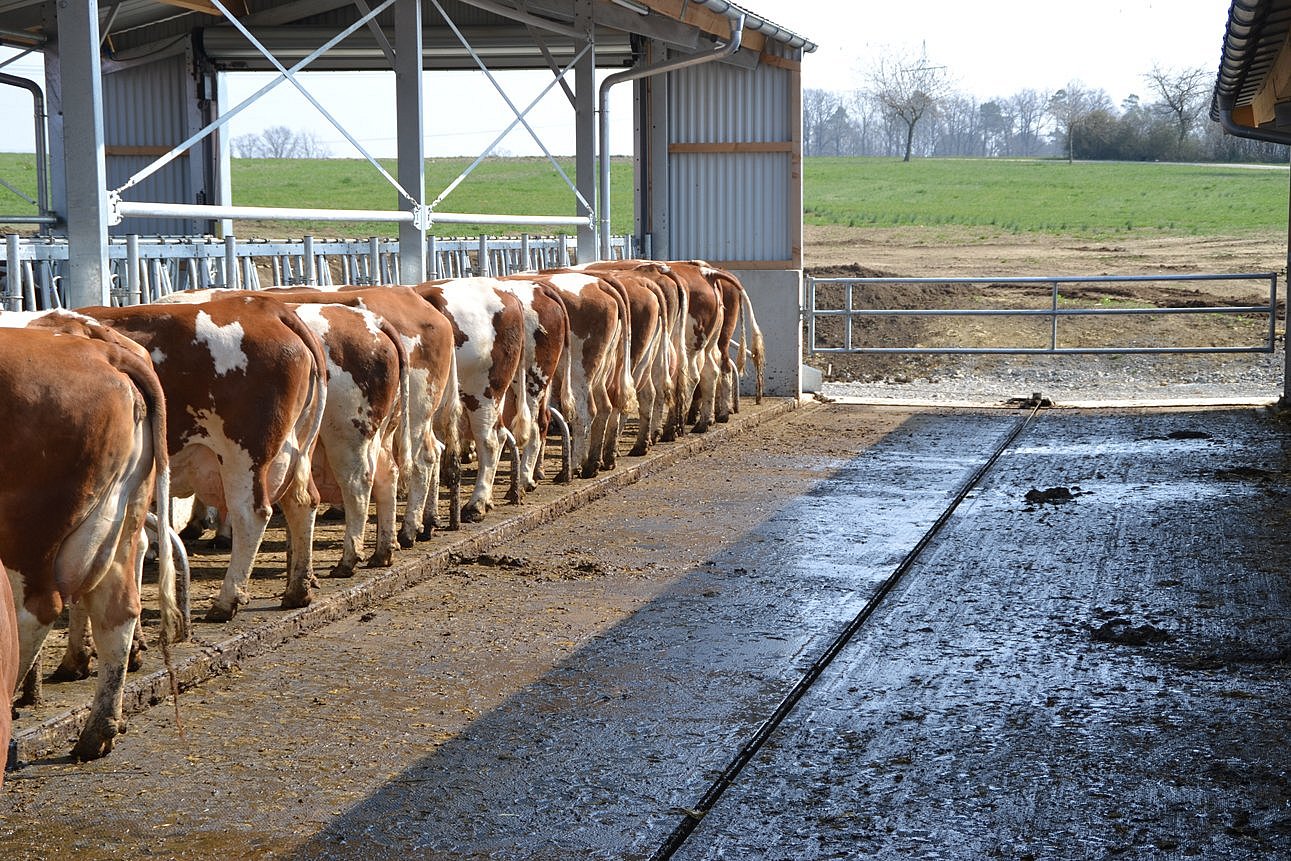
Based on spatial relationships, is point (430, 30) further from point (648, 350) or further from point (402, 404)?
point (402, 404)

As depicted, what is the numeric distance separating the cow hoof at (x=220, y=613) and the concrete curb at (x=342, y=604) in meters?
0.18

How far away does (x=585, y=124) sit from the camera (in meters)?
15.6

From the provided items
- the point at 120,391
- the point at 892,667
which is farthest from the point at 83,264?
the point at 892,667

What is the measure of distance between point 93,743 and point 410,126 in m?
7.42

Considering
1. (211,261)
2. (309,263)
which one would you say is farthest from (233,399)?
(211,261)

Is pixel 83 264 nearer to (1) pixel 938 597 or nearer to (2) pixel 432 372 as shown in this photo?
(2) pixel 432 372

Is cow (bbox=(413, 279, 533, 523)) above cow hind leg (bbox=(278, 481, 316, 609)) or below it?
above

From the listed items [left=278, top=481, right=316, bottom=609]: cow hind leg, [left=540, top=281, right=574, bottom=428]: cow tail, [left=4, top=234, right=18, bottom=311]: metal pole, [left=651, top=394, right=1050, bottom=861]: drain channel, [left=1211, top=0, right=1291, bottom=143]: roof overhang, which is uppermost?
[left=1211, top=0, right=1291, bottom=143]: roof overhang

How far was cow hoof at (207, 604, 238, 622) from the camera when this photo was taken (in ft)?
22.2

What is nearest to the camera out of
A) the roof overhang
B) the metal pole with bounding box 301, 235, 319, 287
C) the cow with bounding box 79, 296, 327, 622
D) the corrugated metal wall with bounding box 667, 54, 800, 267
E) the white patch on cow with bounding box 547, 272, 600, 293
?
the cow with bounding box 79, 296, 327, 622

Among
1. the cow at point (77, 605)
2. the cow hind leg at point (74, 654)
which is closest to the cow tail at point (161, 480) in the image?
the cow at point (77, 605)

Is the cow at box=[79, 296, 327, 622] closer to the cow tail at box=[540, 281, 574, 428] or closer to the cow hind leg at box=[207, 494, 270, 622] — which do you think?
the cow hind leg at box=[207, 494, 270, 622]

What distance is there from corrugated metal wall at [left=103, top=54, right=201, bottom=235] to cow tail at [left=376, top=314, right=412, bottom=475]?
10.2 m

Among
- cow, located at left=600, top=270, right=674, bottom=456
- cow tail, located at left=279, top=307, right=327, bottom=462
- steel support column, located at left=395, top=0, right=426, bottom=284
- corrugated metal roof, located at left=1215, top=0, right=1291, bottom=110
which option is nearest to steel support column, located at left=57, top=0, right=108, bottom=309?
cow tail, located at left=279, top=307, right=327, bottom=462
